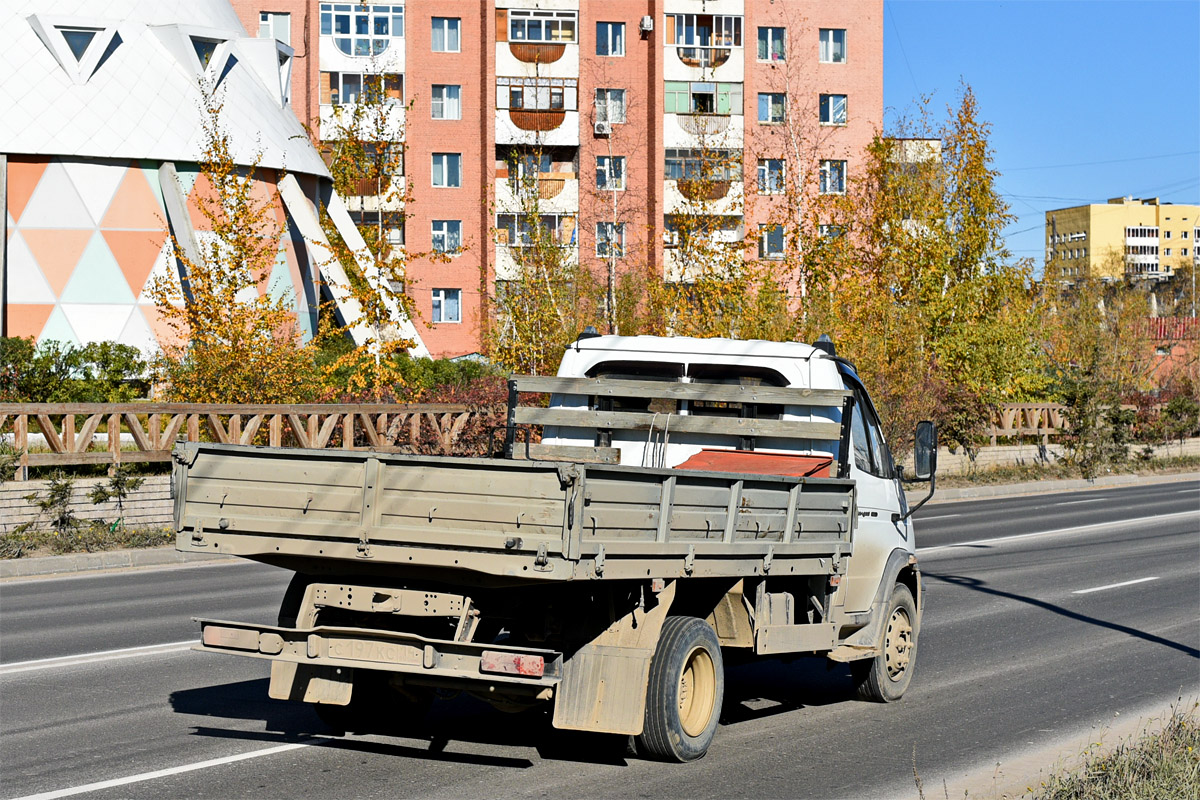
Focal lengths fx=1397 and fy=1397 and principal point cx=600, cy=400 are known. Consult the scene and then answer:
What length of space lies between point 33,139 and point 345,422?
653 inches

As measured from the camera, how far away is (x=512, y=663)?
21.9 ft

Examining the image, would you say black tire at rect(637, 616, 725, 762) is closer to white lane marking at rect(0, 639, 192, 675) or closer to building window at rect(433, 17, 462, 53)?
white lane marking at rect(0, 639, 192, 675)

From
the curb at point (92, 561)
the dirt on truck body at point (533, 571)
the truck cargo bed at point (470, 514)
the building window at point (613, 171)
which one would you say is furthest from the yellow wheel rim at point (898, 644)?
the building window at point (613, 171)

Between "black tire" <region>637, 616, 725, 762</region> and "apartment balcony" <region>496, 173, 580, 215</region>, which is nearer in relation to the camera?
"black tire" <region>637, 616, 725, 762</region>

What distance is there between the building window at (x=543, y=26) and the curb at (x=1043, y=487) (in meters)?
29.8

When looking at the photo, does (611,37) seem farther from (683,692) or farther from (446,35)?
(683,692)

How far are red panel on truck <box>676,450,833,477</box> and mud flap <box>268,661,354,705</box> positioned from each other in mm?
2668

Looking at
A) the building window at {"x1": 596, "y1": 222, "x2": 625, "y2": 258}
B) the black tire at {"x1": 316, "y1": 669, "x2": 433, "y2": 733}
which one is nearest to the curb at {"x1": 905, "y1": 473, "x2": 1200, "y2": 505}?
the building window at {"x1": 596, "y1": 222, "x2": 625, "y2": 258}

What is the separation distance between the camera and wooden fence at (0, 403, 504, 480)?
2075 cm

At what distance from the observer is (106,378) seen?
89.1ft

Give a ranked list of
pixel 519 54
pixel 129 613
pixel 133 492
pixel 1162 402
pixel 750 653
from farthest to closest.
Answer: pixel 519 54, pixel 1162 402, pixel 133 492, pixel 129 613, pixel 750 653

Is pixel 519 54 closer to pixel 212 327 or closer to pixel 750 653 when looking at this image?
pixel 212 327

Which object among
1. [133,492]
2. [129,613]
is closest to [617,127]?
[133,492]

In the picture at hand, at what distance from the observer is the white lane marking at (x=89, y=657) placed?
10180 millimetres
